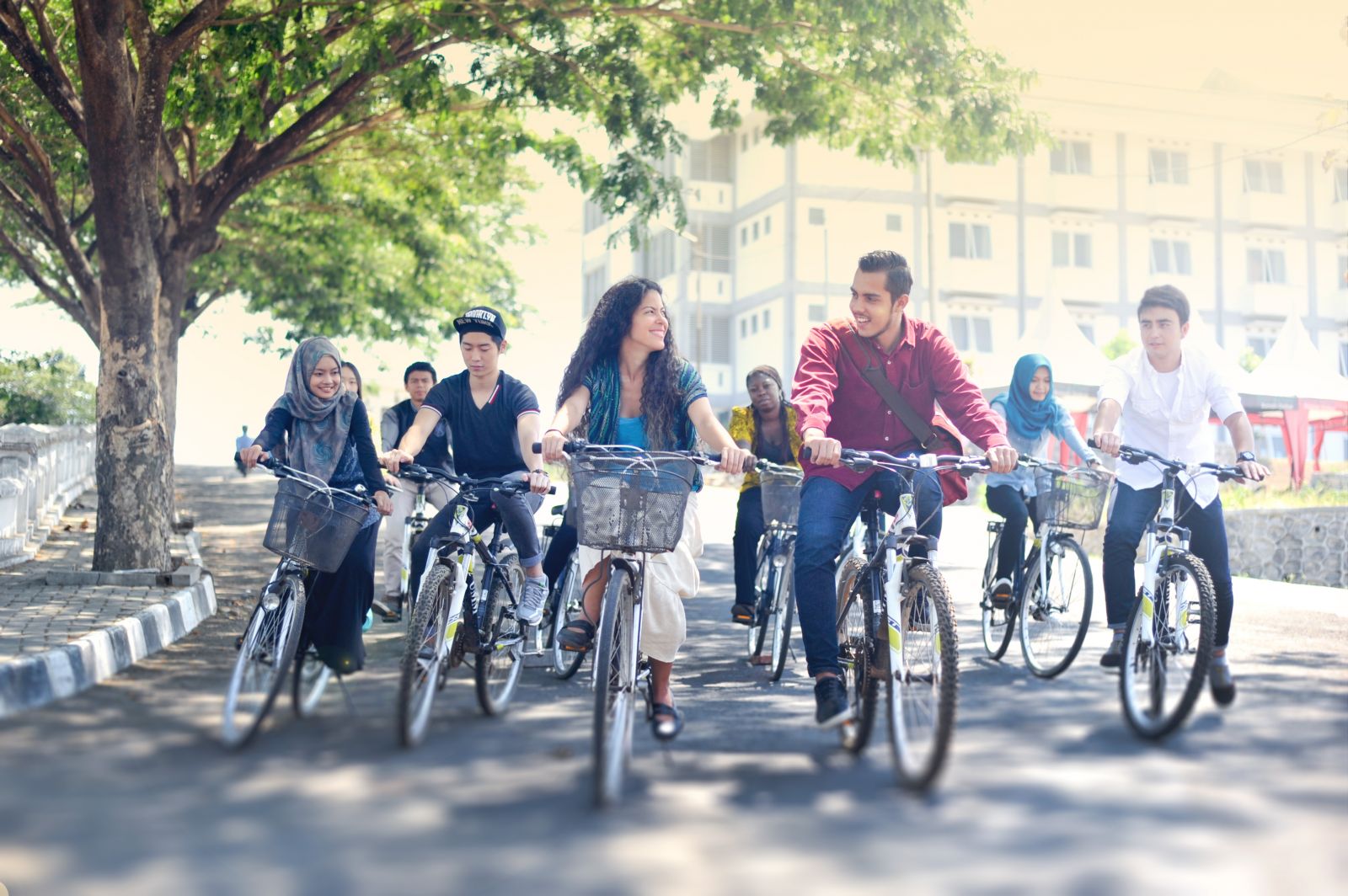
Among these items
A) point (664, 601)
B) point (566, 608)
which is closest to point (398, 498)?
point (566, 608)

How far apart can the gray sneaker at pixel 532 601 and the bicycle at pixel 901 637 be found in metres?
1.49

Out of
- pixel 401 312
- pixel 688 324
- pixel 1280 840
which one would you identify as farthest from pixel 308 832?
pixel 688 324

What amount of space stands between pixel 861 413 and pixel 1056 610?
2.43 meters

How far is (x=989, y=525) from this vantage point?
354 inches

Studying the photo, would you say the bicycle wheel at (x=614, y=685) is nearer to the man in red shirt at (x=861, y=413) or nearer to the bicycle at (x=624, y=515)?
the bicycle at (x=624, y=515)

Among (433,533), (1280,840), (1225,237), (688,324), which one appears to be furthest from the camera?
(688,324)

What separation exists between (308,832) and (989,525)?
5.57 meters

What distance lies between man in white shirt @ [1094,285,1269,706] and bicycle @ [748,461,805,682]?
1631 mm

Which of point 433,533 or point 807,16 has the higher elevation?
point 807,16

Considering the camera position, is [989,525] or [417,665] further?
[989,525]

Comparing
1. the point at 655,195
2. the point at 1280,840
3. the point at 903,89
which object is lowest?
the point at 1280,840

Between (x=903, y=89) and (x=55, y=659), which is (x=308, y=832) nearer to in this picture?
(x=55, y=659)

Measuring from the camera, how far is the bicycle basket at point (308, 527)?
5.87 metres

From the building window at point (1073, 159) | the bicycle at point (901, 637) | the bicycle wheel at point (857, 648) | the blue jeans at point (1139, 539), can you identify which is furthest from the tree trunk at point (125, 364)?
the building window at point (1073, 159)
